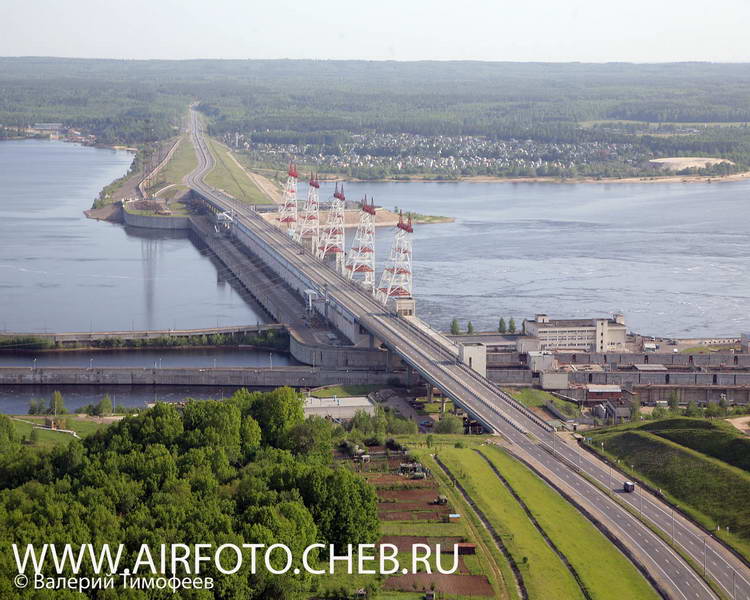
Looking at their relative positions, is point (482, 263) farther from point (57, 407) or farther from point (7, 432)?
point (7, 432)

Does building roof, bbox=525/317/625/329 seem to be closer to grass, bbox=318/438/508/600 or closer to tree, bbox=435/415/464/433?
tree, bbox=435/415/464/433

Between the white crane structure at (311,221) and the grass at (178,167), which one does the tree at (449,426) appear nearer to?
the white crane structure at (311,221)

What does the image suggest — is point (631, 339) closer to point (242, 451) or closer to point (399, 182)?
point (242, 451)

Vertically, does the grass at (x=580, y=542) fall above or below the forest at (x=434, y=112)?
below

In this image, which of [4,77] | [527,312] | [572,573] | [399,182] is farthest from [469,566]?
[4,77]

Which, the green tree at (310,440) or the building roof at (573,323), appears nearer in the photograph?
the green tree at (310,440)

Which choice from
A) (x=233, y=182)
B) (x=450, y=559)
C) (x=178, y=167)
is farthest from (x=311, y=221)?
(x=450, y=559)

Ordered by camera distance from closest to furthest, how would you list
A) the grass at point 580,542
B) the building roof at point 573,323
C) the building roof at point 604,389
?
the grass at point 580,542 → the building roof at point 604,389 → the building roof at point 573,323

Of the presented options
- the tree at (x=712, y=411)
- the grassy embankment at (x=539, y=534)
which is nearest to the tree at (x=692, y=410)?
the tree at (x=712, y=411)
